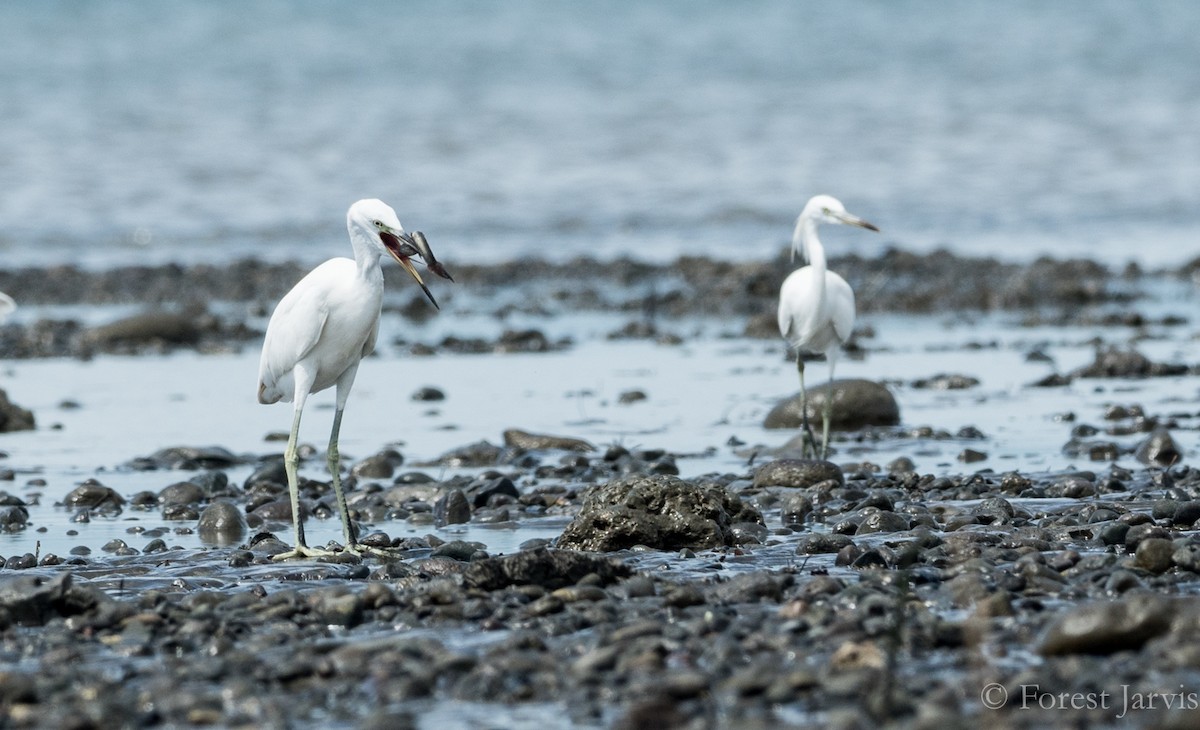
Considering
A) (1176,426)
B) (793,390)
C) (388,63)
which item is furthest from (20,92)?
(1176,426)

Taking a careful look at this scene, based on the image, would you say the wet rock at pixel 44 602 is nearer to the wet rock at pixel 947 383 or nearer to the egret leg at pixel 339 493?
the egret leg at pixel 339 493

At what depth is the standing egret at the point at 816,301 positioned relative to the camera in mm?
11984

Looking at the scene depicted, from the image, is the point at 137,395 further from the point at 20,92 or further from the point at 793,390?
the point at 20,92

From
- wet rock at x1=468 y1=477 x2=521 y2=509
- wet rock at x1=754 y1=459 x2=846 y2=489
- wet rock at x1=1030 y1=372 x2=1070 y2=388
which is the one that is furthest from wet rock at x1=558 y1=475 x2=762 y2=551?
wet rock at x1=1030 y1=372 x2=1070 y2=388

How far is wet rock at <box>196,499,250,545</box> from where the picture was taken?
8602mm

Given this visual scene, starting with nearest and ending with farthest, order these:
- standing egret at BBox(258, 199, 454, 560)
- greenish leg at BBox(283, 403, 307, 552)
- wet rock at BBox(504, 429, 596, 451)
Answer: standing egret at BBox(258, 199, 454, 560)
greenish leg at BBox(283, 403, 307, 552)
wet rock at BBox(504, 429, 596, 451)

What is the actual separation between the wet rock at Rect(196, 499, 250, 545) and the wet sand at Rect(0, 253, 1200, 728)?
50mm

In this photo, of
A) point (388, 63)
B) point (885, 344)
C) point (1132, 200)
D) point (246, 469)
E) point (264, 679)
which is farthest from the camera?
point (388, 63)

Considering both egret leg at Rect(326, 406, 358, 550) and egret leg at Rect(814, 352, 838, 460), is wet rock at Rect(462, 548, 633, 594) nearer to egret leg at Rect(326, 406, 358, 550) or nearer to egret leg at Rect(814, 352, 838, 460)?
egret leg at Rect(326, 406, 358, 550)

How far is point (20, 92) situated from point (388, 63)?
10461 millimetres

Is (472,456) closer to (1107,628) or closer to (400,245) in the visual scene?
(400,245)

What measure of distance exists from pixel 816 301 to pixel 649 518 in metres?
4.58

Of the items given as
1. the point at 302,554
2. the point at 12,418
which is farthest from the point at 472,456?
the point at 12,418

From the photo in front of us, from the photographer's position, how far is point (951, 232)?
942 inches
